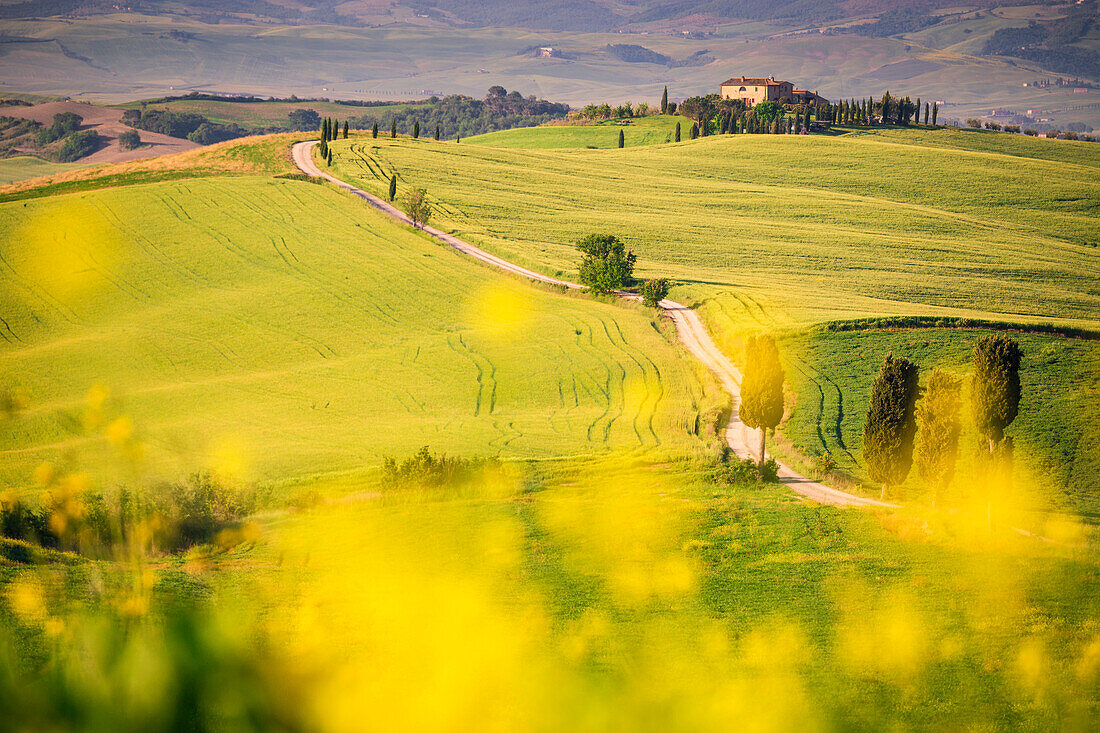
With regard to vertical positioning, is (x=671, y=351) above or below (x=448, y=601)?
above

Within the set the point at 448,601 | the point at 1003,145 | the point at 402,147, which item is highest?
the point at 1003,145

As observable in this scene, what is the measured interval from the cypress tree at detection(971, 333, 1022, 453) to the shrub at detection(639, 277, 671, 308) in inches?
1546

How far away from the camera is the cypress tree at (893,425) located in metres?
34.2

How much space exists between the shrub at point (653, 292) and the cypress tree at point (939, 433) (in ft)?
124

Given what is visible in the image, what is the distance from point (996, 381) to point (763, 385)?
9.88 m

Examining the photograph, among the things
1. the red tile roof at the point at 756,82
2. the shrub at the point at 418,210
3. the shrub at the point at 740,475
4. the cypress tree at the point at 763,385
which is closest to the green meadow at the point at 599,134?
the red tile roof at the point at 756,82

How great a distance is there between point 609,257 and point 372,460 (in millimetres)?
41037

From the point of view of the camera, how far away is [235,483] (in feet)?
103

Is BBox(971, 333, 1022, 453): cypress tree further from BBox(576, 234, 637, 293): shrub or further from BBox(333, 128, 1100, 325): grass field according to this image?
BBox(576, 234, 637, 293): shrub

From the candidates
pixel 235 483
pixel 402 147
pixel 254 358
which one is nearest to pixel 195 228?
pixel 254 358

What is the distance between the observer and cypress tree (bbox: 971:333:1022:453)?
104ft

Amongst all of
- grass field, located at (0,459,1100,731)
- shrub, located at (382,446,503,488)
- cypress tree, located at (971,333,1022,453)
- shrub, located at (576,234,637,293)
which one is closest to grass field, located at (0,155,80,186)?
shrub, located at (576,234,637,293)

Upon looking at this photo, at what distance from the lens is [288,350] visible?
187 feet

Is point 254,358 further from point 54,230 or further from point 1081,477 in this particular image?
point 1081,477
